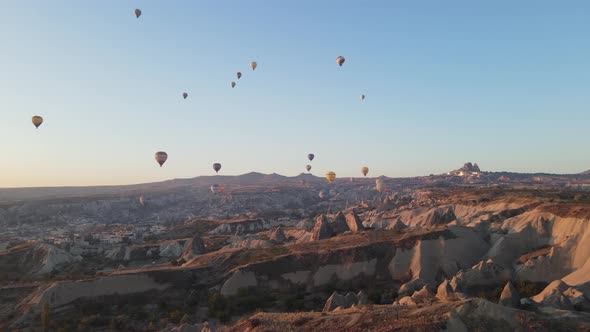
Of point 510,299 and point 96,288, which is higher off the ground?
point 510,299

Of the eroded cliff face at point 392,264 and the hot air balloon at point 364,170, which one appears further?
the hot air balloon at point 364,170

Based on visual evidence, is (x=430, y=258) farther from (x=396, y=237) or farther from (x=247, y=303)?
(x=247, y=303)

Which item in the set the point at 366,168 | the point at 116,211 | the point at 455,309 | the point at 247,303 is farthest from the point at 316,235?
the point at 116,211

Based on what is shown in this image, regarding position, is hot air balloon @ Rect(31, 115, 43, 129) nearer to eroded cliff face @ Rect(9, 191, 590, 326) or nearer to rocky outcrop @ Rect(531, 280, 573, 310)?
eroded cliff face @ Rect(9, 191, 590, 326)

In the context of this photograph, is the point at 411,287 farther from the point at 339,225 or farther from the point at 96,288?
the point at 339,225

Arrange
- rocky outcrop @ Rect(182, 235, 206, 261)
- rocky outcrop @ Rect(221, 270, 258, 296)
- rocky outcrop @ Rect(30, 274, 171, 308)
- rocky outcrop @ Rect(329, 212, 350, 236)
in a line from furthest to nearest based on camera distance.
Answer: rocky outcrop @ Rect(329, 212, 350, 236)
rocky outcrop @ Rect(182, 235, 206, 261)
rocky outcrop @ Rect(221, 270, 258, 296)
rocky outcrop @ Rect(30, 274, 171, 308)

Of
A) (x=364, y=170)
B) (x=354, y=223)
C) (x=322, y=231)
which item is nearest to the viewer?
(x=322, y=231)

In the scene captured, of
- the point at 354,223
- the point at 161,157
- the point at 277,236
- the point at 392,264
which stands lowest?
the point at 277,236

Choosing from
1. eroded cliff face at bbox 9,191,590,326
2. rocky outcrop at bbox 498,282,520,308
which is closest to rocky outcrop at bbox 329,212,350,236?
eroded cliff face at bbox 9,191,590,326

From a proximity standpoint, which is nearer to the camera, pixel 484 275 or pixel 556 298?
pixel 556 298

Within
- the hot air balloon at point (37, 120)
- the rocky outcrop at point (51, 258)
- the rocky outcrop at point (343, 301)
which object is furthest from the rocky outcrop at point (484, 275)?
the hot air balloon at point (37, 120)

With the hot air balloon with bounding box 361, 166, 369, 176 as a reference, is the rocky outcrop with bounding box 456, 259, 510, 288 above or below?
below

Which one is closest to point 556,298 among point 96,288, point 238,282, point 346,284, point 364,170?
point 346,284

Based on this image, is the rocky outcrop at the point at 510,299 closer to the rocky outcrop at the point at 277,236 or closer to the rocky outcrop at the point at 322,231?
the rocky outcrop at the point at 322,231
